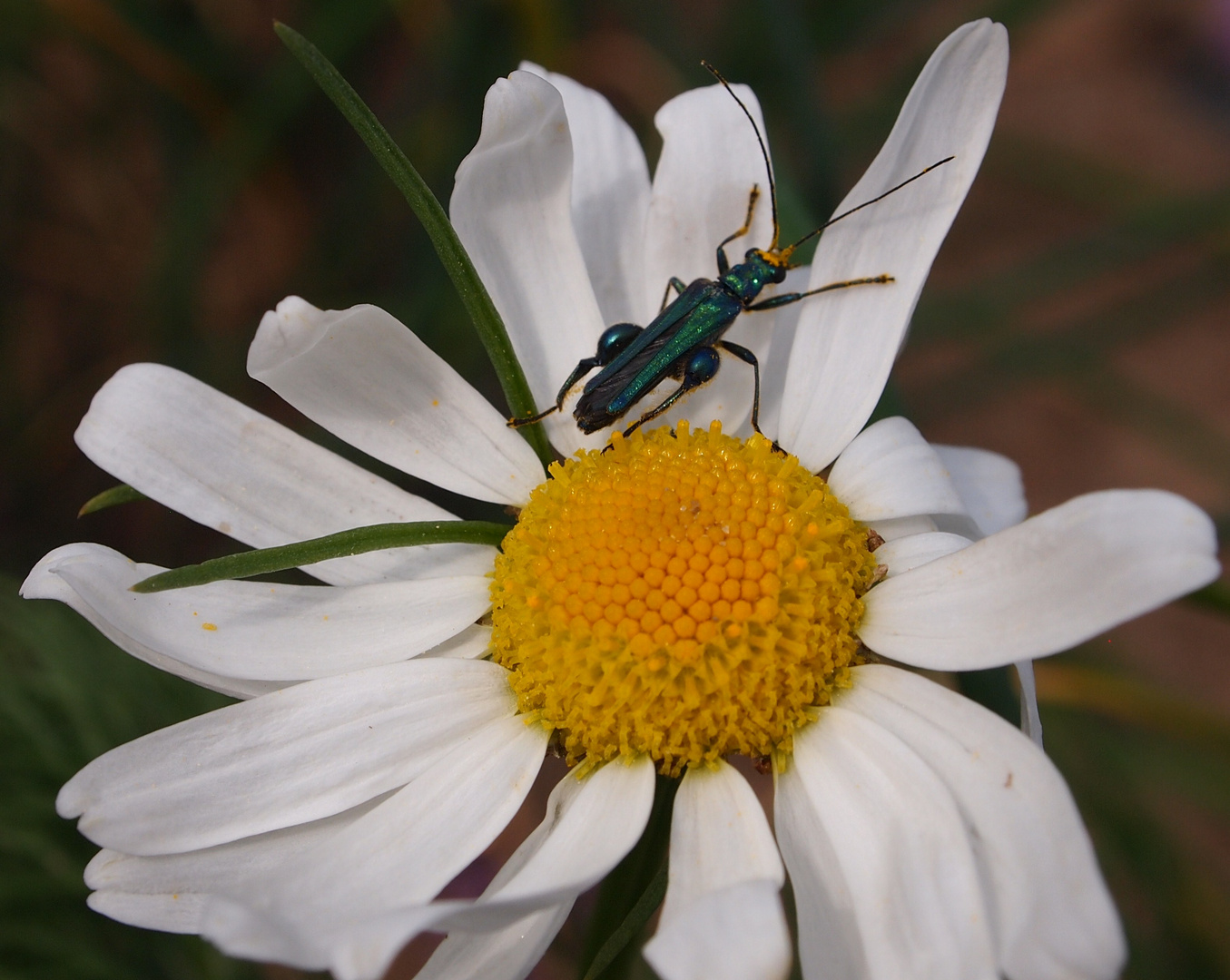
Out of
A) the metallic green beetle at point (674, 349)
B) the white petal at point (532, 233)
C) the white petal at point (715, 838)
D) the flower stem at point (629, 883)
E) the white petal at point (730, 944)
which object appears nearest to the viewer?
the white petal at point (730, 944)

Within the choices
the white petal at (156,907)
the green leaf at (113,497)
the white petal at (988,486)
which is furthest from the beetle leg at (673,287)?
the white petal at (156,907)

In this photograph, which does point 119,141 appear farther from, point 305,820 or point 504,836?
point 305,820

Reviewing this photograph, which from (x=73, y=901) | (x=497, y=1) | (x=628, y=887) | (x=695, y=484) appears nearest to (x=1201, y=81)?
(x=497, y=1)

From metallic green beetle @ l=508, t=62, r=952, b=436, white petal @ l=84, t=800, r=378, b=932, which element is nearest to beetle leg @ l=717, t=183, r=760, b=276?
metallic green beetle @ l=508, t=62, r=952, b=436

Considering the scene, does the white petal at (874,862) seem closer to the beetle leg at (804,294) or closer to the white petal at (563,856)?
the white petal at (563,856)

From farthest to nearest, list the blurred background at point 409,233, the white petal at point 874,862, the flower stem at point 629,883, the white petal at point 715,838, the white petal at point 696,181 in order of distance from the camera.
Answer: the blurred background at point 409,233, the white petal at point 696,181, the flower stem at point 629,883, the white petal at point 715,838, the white petal at point 874,862

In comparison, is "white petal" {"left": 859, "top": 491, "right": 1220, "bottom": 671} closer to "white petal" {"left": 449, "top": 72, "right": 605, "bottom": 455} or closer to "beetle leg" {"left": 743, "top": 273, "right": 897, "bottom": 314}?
"beetle leg" {"left": 743, "top": 273, "right": 897, "bottom": 314}

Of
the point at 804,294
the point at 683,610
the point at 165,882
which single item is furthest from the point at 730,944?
the point at 804,294
